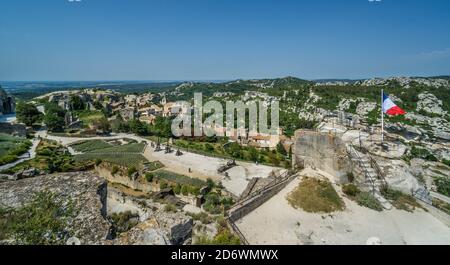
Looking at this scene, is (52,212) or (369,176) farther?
(369,176)

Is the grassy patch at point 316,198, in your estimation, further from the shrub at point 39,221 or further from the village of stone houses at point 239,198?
the shrub at point 39,221

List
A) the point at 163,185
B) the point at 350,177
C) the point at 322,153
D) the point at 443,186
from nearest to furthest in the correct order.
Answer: the point at 350,177
the point at 322,153
the point at 163,185
the point at 443,186

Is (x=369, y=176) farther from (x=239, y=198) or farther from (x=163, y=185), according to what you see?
(x=163, y=185)

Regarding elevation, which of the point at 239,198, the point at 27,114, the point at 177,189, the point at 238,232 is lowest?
the point at 177,189

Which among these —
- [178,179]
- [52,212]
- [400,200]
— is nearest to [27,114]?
[178,179]

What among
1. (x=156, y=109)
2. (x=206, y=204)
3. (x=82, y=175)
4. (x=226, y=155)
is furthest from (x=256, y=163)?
(x=156, y=109)
